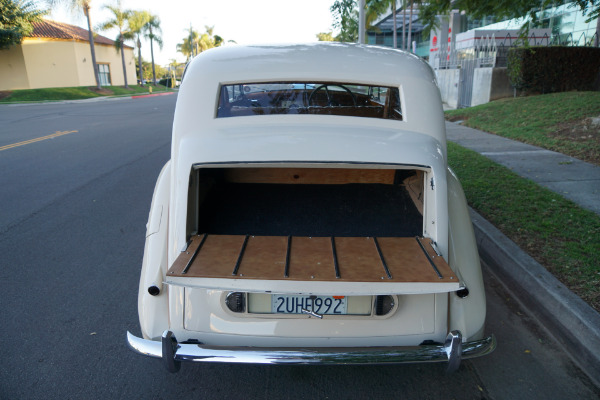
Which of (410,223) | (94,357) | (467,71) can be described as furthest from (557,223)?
(467,71)

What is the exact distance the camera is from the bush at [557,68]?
13281 millimetres

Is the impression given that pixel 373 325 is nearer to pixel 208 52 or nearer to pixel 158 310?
pixel 158 310

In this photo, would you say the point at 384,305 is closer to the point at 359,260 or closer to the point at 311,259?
the point at 359,260

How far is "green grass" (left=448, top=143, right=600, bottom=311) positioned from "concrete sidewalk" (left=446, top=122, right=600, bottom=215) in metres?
0.28

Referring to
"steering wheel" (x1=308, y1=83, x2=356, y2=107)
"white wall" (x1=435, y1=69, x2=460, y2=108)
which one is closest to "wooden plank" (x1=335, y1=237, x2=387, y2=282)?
"steering wheel" (x1=308, y1=83, x2=356, y2=107)

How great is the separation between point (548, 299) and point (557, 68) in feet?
42.6

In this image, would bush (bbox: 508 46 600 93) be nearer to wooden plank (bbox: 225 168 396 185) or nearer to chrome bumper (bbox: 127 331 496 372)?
wooden plank (bbox: 225 168 396 185)

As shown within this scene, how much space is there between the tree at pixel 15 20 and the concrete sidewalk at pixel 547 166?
1402 inches

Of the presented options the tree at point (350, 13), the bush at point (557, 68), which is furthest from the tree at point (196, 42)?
the bush at point (557, 68)

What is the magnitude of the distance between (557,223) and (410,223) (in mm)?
2211

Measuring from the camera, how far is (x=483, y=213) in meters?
4.82

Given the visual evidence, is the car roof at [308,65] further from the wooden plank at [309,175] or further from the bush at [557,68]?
the bush at [557,68]

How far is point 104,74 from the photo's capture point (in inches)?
1715

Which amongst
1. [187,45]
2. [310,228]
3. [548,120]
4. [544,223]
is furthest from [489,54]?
[187,45]
